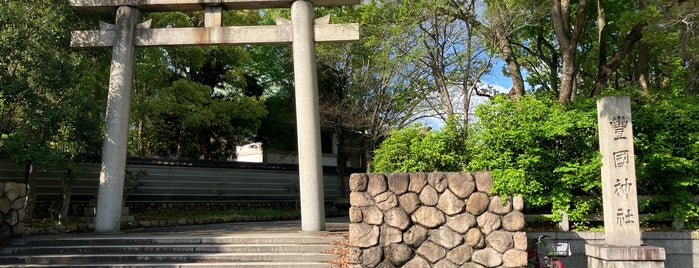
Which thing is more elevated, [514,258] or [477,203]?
[477,203]

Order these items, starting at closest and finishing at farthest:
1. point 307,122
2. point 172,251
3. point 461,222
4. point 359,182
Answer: point 461,222
point 359,182
point 172,251
point 307,122

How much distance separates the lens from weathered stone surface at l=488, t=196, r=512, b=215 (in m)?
7.28

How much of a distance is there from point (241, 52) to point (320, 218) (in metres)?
12.0

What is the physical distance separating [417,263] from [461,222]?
0.91 meters

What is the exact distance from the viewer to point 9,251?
970 centimetres

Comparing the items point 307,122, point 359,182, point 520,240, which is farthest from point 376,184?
point 307,122

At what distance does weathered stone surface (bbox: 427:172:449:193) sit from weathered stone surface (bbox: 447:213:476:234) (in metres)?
0.46

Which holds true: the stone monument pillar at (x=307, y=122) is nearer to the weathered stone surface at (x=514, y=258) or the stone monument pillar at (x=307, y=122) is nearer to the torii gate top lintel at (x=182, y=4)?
the torii gate top lintel at (x=182, y=4)

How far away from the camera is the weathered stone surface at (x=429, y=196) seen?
7.48 metres

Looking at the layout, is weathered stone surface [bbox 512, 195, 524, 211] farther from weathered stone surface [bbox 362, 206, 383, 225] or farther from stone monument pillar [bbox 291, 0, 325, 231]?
stone monument pillar [bbox 291, 0, 325, 231]

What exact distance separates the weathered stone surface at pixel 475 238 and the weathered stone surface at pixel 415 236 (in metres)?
0.65

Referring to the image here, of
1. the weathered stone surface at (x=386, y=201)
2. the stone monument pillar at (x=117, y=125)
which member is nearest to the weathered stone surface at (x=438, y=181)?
the weathered stone surface at (x=386, y=201)

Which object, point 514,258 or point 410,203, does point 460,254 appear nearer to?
point 514,258

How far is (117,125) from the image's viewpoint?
1202cm
